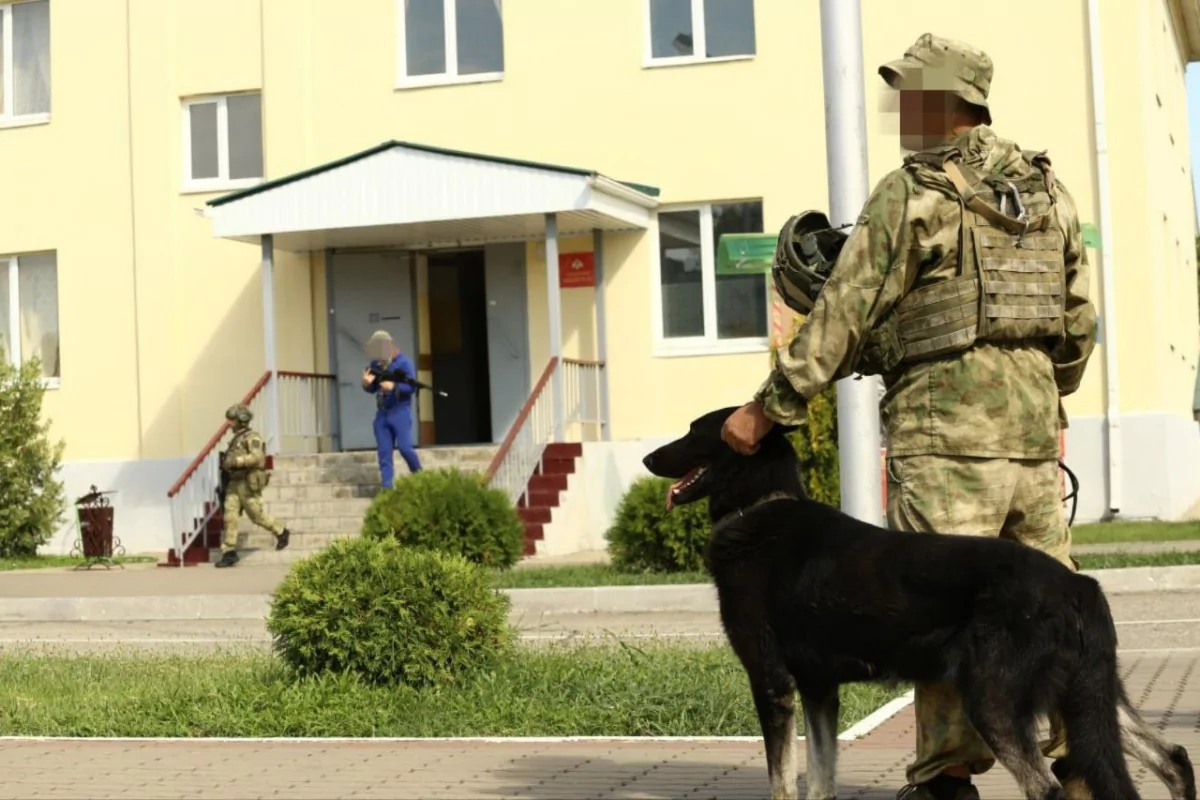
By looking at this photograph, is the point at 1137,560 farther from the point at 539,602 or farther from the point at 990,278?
the point at 990,278

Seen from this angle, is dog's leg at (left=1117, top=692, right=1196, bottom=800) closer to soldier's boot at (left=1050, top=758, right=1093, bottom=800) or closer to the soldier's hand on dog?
soldier's boot at (left=1050, top=758, right=1093, bottom=800)

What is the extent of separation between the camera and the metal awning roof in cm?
2170

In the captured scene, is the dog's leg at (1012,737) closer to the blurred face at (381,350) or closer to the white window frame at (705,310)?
the blurred face at (381,350)

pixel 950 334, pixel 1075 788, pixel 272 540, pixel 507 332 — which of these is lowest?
pixel 272 540

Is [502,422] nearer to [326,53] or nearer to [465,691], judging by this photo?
[326,53]

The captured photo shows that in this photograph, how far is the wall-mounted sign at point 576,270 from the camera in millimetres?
23672

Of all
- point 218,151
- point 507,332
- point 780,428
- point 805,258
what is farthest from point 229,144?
point 780,428

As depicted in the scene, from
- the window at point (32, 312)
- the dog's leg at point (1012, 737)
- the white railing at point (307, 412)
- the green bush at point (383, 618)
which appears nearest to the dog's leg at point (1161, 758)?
the dog's leg at point (1012, 737)

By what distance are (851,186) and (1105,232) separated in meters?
13.3

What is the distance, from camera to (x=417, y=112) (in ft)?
80.3

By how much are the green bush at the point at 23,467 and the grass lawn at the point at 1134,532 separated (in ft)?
44.6

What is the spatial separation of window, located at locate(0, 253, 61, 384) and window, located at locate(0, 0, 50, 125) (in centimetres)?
209

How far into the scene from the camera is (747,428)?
5395 millimetres

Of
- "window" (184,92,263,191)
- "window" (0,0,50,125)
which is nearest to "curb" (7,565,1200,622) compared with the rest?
"window" (184,92,263,191)
